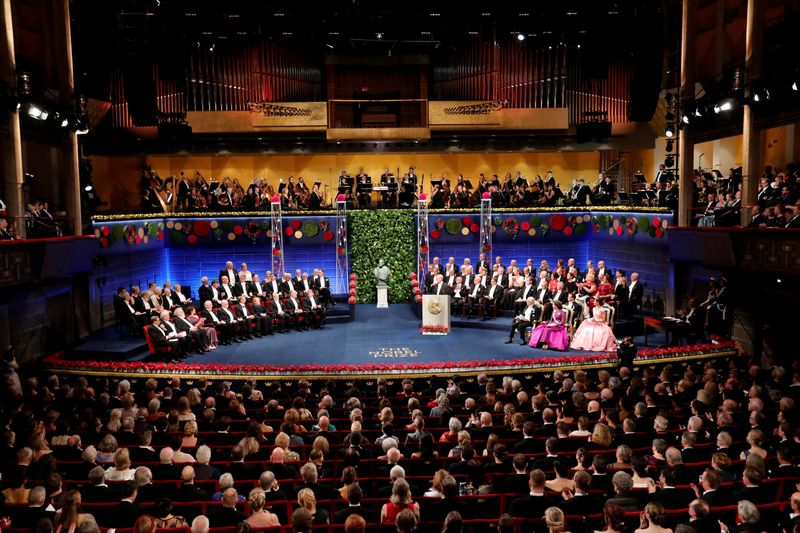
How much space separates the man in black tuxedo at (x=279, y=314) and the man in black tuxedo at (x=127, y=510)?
1168 centimetres

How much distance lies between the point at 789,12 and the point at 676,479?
11514 mm

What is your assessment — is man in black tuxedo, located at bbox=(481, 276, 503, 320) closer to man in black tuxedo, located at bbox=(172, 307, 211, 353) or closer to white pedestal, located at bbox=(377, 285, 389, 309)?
white pedestal, located at bbox=(377, 285, 389, 309)

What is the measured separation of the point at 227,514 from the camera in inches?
229

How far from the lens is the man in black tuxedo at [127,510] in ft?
19.3

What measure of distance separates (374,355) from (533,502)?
8950 mm

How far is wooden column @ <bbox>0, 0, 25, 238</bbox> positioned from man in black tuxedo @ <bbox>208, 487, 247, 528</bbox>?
10.9 metres

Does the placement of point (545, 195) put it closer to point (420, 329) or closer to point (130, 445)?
point (420, 329)

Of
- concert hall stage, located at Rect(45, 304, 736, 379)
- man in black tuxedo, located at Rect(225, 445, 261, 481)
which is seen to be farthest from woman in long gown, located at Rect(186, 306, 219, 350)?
man in black tuxedo, located at Rect(225, 445, 261, 481)

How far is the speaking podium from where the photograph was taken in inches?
664

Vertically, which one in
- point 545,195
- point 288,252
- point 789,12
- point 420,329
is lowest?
point 420,329

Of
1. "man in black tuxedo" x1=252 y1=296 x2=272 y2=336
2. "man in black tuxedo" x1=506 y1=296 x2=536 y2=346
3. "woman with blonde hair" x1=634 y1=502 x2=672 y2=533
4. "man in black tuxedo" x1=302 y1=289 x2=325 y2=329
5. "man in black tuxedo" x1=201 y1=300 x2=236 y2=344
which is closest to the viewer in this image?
"woman with blonde hair" x1=634 y1=502 x2=672 y2=533

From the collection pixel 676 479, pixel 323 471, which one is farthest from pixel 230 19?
pixel 676 479

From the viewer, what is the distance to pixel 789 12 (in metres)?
13.9

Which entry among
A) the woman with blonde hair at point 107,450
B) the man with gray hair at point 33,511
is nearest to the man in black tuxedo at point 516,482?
the man with gray hair at point 33,511
